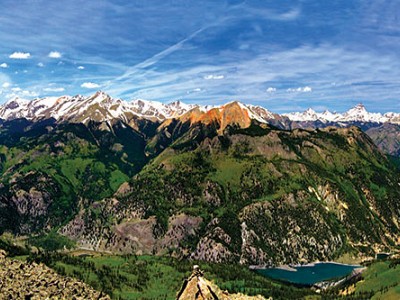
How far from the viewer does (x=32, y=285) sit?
490 feet

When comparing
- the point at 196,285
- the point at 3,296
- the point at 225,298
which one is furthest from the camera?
the point at 3,296

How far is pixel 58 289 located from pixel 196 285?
141m

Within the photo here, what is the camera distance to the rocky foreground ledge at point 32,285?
142 metres

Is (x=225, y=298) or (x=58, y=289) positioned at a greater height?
(x=225, y=298)

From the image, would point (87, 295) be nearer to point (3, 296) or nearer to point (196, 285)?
point (3, 296)

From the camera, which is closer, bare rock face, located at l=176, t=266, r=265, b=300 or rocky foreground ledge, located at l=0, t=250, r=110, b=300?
bare rock face, located at l=176, t=266, r=265, b=300

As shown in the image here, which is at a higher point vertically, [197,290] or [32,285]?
[197,290]

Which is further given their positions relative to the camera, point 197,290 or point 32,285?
point 32,285

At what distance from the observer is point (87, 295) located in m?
168

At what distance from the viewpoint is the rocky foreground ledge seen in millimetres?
141625

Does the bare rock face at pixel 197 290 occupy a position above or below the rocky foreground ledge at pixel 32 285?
above

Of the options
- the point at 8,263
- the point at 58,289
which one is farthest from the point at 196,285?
the point at 8,263

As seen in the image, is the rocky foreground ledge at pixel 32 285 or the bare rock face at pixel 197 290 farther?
the rocky foreground ledge at pixel 32 285

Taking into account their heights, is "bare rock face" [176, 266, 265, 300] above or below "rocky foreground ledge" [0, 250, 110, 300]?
above
